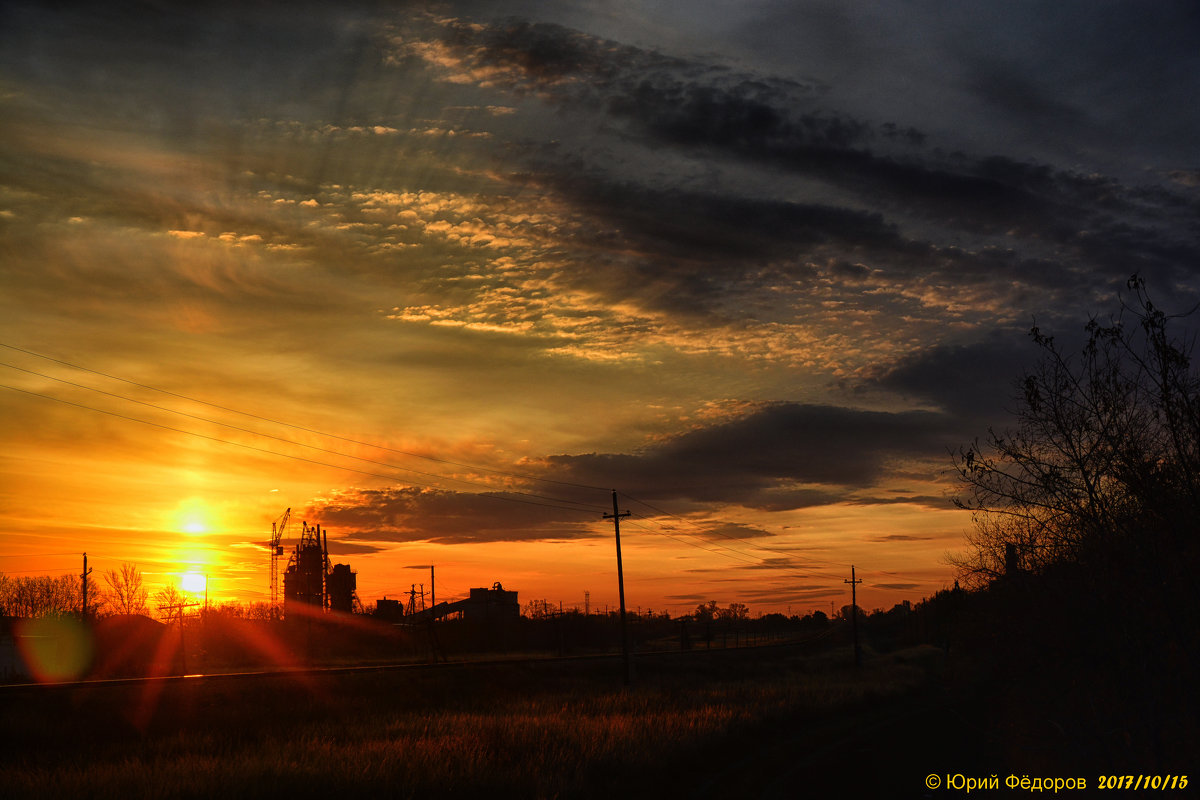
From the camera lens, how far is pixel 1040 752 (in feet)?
58.8

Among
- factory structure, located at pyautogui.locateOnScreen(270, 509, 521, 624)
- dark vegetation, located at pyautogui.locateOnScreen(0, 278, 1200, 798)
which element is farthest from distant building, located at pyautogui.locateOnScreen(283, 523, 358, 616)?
dark vegetation, located at pyautogui.locateOnScreen(0, 278, 1200, 798)

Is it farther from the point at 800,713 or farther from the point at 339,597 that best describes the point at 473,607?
the point at 800,713

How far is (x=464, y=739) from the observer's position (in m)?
23.4

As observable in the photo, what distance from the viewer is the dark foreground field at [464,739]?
58.2 feet

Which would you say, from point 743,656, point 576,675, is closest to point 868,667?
point 743,656

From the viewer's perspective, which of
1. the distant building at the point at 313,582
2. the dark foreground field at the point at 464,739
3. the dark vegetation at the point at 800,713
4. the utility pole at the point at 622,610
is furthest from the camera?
the distant building at the point at 313,582

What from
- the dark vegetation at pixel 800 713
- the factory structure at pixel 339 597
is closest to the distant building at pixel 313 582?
the factory structure at pixel 339 597

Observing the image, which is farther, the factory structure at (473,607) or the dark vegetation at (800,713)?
the factory structure at (473,607)

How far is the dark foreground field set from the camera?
1775cm

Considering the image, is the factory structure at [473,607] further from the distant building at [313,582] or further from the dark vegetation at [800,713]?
the dark vegetation at [800,713]

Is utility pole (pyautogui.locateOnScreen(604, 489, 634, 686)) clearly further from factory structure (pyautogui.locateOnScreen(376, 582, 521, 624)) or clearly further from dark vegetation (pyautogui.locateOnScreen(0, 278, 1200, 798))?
factory structure (pyautogui.locateOnScreen(376, 582, 521, 624))

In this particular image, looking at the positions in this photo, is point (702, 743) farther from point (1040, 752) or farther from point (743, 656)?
point (743, 656)

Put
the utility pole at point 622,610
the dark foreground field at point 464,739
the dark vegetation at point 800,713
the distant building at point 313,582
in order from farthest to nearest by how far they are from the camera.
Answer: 1. the distant building at point 313,582
2. the utility pole at point 622,610
3. the dark foreground field at point 464,739
4. the dark vegetation at point 800,713

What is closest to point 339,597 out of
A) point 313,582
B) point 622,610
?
point 313,582
